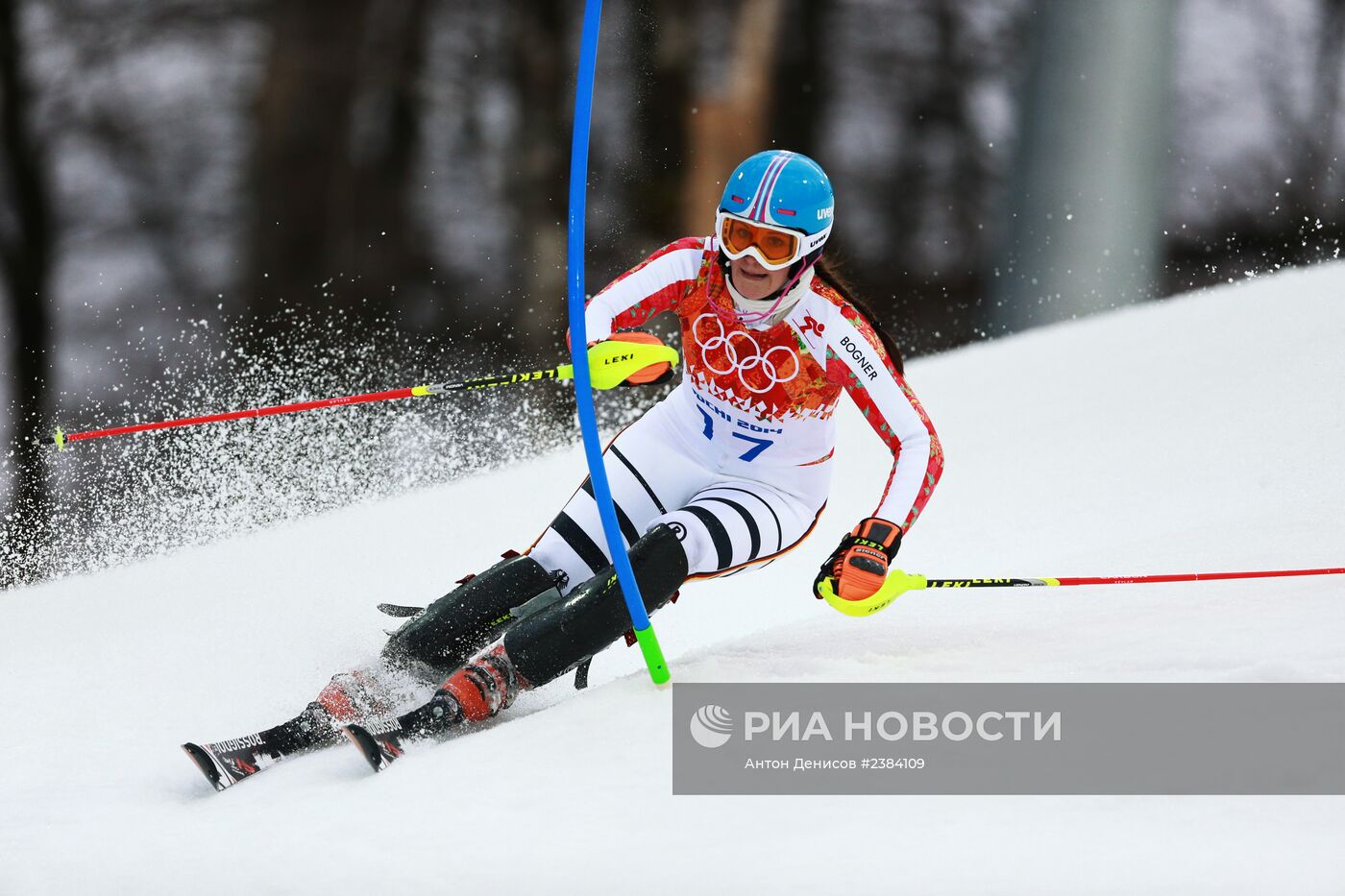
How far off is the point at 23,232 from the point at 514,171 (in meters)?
3.67

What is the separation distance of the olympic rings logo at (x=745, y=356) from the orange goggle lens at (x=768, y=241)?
200mm

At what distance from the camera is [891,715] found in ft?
7.07

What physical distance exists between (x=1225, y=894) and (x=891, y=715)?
24.5 inches

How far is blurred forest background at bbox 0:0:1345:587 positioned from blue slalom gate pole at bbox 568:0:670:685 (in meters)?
5.47

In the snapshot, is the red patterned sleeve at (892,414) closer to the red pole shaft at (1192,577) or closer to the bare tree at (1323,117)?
the red pole shaft at (1192,577)

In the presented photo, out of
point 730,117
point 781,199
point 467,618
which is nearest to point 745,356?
point 781,199

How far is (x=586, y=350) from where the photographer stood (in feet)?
7.72

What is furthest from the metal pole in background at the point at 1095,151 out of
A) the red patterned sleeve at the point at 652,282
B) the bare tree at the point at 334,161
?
the red patterned sleeve at the point at 652,282

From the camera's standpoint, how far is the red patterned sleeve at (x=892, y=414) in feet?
8.11

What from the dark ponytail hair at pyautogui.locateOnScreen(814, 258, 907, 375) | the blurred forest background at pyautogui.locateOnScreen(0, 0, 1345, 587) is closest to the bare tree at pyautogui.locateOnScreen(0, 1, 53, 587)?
the blurred forest background at pyautogui.locateOnScreen(0, 0, 1345, 587)

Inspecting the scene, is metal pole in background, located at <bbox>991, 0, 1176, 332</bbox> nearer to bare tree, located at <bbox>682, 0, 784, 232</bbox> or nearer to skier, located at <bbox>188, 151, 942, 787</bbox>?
bare tree, located at <bbox>682, 0, 784, 232</bbox>

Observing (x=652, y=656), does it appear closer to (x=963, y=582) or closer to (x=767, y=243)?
(x=963, y=582)

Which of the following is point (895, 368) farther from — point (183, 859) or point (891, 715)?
point (183, 859)

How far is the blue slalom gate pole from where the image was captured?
228cm
